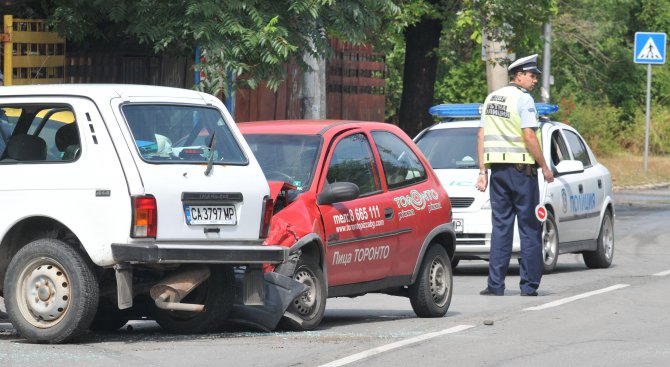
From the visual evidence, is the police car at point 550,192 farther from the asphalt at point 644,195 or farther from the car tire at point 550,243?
the asphalt at point 644,195

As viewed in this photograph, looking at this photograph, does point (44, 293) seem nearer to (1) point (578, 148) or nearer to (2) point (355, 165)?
(2) point (355, 165)

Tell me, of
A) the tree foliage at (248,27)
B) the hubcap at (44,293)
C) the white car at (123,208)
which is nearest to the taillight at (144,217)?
the white car at (123,208)

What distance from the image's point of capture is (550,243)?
15477 mm

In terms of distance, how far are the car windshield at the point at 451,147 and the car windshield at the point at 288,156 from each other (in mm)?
5205

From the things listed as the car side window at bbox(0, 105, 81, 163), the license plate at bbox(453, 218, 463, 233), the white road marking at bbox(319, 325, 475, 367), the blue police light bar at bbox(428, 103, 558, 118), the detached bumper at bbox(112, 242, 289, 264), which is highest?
the blue police light bar at bbox(428, 103, 558, 118)

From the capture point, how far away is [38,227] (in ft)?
30.2

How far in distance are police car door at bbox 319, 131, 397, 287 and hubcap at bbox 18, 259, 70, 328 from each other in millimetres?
2002

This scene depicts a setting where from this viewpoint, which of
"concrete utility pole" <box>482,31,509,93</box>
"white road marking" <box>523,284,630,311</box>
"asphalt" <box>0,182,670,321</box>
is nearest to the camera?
"white road marking" <box>523,284,630,311</box>

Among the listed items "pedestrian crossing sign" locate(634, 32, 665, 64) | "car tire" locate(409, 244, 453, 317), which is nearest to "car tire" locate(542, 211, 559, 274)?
"car tire" locate(409, 244, 453, 317)

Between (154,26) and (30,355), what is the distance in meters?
8.19

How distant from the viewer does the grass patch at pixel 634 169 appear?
3325cm

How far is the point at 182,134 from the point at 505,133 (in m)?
4.05

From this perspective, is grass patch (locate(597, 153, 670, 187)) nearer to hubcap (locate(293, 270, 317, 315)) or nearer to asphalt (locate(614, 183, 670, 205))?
asphalt (locate(614, 183, 670, 205))

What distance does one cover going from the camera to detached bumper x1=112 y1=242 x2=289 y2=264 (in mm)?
8672
